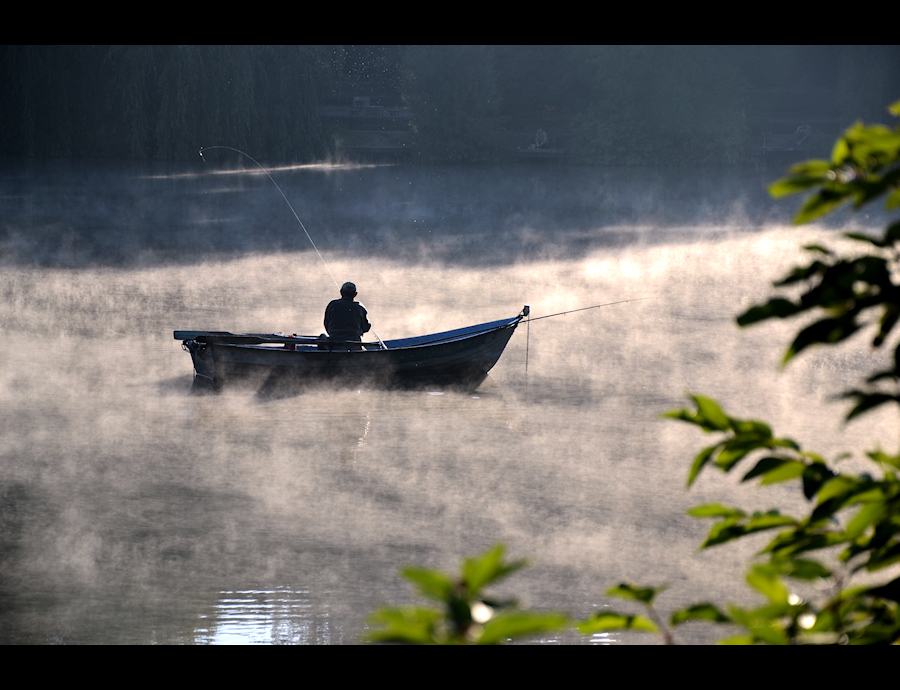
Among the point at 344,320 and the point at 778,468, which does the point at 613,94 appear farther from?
the point at 778,468

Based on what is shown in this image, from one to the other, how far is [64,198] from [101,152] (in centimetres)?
558

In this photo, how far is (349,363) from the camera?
1093cm

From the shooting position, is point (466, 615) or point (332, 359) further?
point (332, 359)

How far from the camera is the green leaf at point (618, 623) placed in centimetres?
132

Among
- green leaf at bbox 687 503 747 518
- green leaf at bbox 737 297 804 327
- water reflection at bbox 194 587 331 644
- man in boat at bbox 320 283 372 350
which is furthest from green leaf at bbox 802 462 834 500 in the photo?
man in boat at bbox 320 283 372 350

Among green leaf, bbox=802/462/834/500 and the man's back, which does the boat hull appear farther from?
green leaf, bbox=802/462/834/500

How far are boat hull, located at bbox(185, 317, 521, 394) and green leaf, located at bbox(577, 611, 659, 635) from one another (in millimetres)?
9354

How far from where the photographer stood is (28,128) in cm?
2928

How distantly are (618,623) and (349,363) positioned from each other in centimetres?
965

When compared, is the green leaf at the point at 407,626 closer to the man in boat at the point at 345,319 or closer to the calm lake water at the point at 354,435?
the calm lake water at the point at 354,435

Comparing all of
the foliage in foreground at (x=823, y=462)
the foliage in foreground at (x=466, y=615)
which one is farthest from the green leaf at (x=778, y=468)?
the foliage in foreground at (x=466, y=615)

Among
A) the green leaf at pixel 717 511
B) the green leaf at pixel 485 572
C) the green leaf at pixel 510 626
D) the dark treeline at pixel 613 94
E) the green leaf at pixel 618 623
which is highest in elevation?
the dark treeline at pixel 613 94

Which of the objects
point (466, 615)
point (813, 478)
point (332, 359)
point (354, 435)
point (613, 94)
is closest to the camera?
point (466, 615)

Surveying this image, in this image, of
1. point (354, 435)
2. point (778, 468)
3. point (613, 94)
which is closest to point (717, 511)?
point (778, 468)
